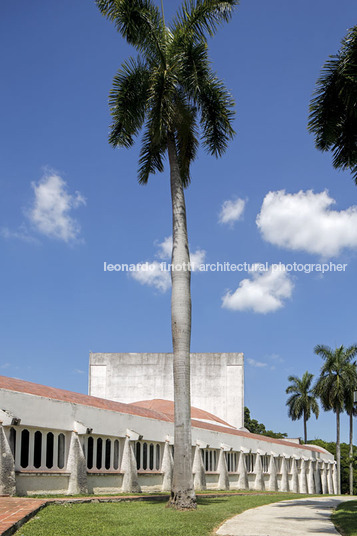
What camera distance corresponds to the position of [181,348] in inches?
702

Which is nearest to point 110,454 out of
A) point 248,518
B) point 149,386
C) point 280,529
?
point 248,518

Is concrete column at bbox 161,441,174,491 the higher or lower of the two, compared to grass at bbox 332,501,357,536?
lower

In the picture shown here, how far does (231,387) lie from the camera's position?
5478 centimetres

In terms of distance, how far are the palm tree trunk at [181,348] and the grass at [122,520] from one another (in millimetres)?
764

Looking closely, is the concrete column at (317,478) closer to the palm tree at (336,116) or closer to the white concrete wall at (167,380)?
the white concrete wall at (167,380)

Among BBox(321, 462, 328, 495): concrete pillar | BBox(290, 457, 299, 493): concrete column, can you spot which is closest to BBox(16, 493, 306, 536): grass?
BBox(290, 457, 299, 493): concrete column

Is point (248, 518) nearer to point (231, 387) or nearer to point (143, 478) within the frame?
point (143, 478)

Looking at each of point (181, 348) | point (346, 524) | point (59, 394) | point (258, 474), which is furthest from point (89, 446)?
point (258, 474)

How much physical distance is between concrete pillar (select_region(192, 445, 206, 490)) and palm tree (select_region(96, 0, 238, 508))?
47.7 feet

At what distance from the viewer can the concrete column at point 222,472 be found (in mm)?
34062

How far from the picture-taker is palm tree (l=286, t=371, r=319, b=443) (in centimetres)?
7094

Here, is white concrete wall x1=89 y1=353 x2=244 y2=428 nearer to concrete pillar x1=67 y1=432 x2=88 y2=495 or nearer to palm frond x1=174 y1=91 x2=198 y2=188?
concrete pillar x1=67 y1=432 x2=88 y2=495

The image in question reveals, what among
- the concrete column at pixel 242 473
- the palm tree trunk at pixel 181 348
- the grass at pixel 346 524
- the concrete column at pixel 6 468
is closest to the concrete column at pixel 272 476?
the concrete column at pixel 242 473

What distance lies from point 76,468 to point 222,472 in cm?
1558
